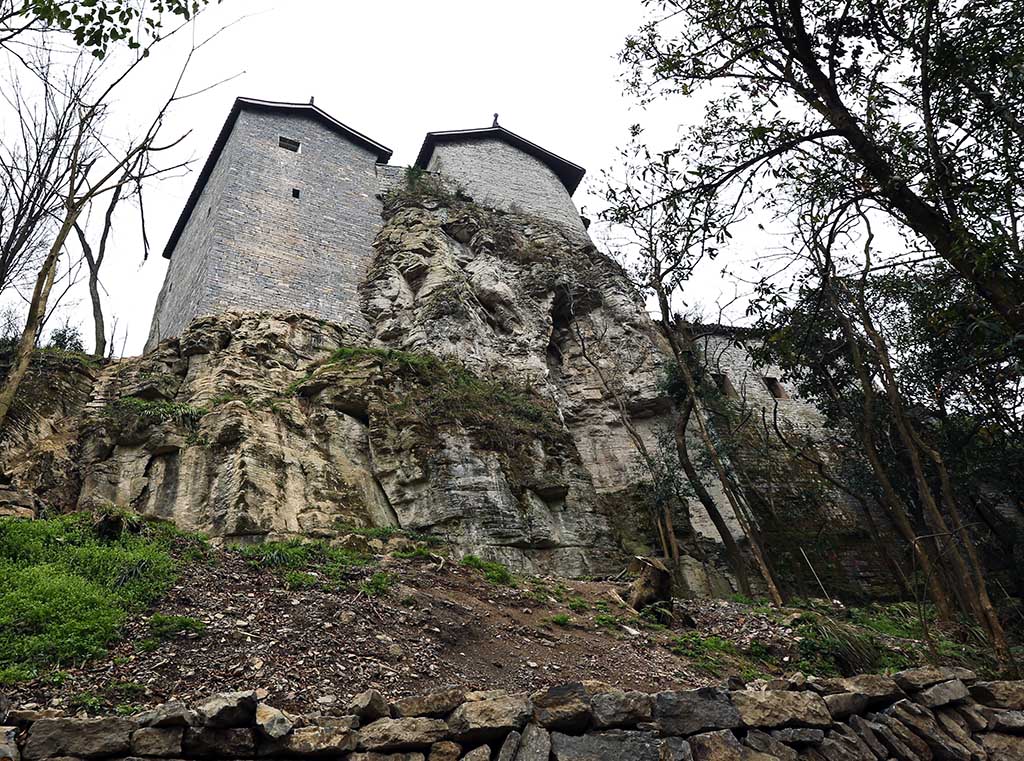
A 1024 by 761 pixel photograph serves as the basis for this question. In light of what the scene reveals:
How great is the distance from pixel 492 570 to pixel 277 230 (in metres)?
12.3

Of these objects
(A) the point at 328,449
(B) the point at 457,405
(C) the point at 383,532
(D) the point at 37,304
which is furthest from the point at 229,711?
(B) the point at 457,405

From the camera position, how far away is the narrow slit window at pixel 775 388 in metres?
22.3

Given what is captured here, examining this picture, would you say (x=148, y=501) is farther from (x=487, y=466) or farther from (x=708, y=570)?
(x=708, y=570)

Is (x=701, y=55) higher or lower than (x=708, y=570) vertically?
higher

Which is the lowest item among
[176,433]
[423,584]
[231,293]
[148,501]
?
[423,584]

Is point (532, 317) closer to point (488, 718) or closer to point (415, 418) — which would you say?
point (415, 418)

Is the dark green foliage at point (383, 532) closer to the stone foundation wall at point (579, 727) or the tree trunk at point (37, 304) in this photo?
the tree trunk at point (37, 304)

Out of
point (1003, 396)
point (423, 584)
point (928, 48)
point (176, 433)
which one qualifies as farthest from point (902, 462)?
point (176, 433)

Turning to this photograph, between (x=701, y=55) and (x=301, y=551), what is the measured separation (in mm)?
7571

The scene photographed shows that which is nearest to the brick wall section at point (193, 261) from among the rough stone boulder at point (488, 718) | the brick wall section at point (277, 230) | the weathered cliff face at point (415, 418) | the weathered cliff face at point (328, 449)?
the brick wall section at point (277, 230)

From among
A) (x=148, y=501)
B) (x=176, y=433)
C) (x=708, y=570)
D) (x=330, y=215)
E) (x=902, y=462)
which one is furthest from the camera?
(x=330, y=215)

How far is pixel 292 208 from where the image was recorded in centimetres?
1942

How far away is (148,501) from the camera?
35.2 ft

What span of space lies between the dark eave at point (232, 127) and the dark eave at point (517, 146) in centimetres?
313
